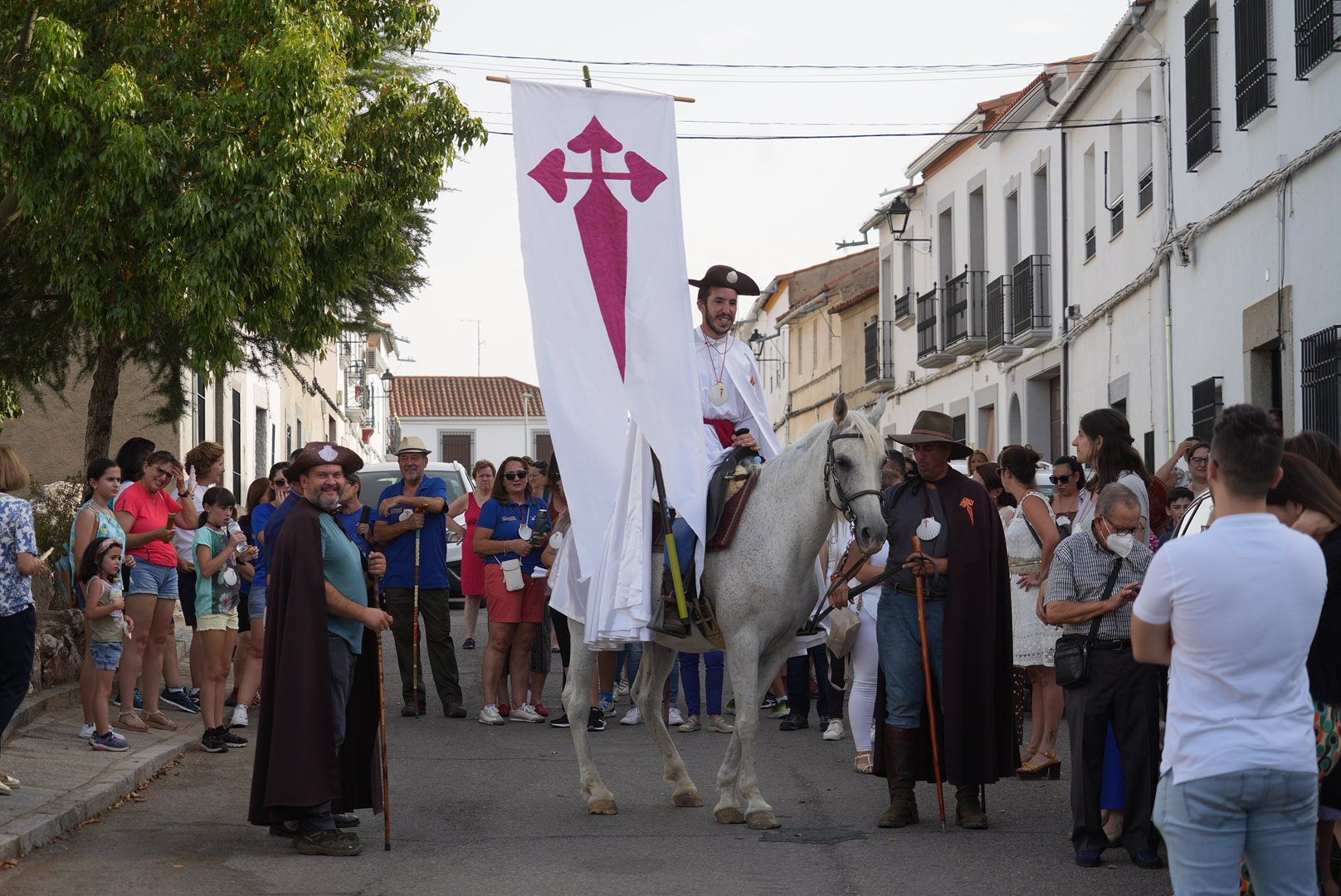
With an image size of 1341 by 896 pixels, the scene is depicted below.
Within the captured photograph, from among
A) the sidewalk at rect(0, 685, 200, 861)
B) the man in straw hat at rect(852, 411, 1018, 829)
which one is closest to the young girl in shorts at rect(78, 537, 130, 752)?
the sidewalk at rect(0, 685, 200, 861)

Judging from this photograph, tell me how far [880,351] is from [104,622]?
28.0 meters

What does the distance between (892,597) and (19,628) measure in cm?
420

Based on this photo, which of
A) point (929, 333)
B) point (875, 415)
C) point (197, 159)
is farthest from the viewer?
point (929, 333)

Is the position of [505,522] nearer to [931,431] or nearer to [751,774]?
[751,774]

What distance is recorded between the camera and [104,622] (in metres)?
10.0

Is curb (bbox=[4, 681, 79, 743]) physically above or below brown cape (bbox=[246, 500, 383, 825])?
below

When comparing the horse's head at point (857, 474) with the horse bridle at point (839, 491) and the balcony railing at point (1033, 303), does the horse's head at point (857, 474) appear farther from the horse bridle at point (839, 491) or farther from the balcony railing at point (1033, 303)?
the balcony railing at point (1033, 303)

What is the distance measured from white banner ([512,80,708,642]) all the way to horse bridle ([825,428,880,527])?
2.20ft

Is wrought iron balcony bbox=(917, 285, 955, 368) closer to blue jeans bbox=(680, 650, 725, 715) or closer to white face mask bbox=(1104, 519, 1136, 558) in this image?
blue jeans bbox=(680, 650, 725, 715)

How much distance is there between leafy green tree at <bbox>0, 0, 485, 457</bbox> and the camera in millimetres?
12852

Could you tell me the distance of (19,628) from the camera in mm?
7891

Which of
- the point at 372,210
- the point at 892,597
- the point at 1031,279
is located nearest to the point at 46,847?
the point at 892,597

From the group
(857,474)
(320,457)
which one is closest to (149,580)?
(320,457)

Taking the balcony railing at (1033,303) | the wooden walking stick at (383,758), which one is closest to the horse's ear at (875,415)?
the wooden walking stick at (383,758)
